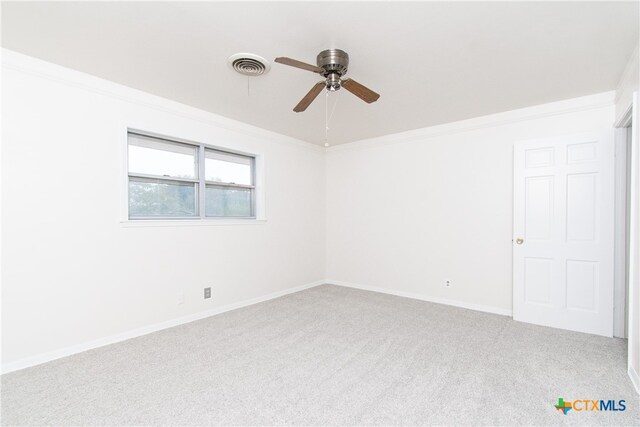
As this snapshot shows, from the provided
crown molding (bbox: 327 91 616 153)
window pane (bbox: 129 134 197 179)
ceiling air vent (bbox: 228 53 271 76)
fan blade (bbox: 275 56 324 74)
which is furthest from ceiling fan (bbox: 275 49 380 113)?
crown molding (bbox: 327 91 616 153)

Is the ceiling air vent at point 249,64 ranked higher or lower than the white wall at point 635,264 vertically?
higher

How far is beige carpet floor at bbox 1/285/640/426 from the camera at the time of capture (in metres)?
1.81

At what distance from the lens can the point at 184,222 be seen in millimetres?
3398

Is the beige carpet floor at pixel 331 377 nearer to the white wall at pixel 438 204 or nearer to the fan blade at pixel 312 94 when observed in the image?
the white wall at pixel 438 204

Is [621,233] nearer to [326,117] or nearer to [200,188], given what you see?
[326,117]

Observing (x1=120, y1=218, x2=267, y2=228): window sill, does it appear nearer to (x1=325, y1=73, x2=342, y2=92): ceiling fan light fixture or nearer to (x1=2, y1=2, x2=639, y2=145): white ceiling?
(x1=2, y1=2, x2=639, y2=145): white ceiling

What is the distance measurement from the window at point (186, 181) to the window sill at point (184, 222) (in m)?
0.08

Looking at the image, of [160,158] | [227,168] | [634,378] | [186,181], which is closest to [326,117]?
[227,168]

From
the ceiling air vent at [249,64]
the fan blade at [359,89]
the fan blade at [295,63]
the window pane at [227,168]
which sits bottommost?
the window pane at [227,168]

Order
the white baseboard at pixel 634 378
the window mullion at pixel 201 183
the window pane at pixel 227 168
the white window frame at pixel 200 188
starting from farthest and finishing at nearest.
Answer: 1. the window pane at pixel 227 168
2. the window mullion at pixel 201 183
3. the white window frame at pixel 200 188
4. the white baseboard at pixel 634 378

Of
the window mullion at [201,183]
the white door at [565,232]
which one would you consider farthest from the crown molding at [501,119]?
the window mullion at [201,183]

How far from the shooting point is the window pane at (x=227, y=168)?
3793 mm

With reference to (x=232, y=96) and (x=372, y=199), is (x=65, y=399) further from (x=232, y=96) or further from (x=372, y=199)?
(x=372, y=199)

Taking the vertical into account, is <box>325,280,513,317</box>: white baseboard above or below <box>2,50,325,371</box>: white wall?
below
